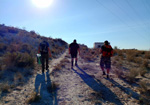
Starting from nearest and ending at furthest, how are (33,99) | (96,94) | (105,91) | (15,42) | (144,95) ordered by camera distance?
1. (33,99)
2. (144,95)
3. (96,94)
4. (105,91)
5. (15,42)

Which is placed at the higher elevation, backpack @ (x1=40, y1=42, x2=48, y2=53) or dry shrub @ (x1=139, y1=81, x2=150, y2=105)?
backpack @ (x1=40, y1=42, x2=48, y2=53)

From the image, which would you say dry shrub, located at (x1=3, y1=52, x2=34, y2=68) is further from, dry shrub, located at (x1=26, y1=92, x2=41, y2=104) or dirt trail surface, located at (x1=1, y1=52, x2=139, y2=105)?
dry shrub, located at (x1=26, y1=92, x2=41, y2=104)

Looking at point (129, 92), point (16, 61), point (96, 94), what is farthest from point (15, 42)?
point (129, 92)

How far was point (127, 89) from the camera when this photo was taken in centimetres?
480

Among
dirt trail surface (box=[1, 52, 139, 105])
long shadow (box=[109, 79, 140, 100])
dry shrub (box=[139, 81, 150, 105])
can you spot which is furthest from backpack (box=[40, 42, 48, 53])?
dry shrub (box=[139, 81, 150, 105])

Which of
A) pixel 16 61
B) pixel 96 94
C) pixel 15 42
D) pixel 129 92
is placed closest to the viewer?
pixel 96 94

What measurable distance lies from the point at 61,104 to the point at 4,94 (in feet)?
7.12

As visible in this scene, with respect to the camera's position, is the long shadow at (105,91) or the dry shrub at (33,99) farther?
the long shadow at (105,91)

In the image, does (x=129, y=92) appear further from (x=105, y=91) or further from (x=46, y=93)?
(x=46, y=93)

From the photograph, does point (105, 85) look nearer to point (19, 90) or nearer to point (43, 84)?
point (43, 84)

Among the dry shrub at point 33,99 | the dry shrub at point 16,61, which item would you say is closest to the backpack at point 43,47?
the dry shrub at point 16,61

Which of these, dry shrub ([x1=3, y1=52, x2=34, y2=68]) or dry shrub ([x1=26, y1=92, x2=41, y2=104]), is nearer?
dry shrub ([x1=26, y1=92, x2=41, y2=104])

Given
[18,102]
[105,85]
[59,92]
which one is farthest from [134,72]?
[18,102]

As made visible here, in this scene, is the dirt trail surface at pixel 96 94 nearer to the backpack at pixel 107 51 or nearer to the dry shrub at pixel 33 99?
the dry shrub at pixel 33 99
